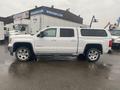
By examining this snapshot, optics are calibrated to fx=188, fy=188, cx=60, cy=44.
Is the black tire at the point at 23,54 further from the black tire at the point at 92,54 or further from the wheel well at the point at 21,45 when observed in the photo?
the black tire at the point at 92,54

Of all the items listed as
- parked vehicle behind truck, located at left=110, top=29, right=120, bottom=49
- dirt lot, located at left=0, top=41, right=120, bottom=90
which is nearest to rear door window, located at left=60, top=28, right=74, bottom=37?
dirt lot, located at left=0, top=41, right=120, bottom=90

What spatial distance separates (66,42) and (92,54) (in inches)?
64.8

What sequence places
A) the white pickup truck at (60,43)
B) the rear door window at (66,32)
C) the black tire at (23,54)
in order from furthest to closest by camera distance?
1. the rear door window at (66,32)
2. the black tire at (23,54)
3. the white pickup truck at (60,43)

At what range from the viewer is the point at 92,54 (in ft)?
33.9

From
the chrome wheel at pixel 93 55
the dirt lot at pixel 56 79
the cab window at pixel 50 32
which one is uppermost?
the cab window at pixel 50 32

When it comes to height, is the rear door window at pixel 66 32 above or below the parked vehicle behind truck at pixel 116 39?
above

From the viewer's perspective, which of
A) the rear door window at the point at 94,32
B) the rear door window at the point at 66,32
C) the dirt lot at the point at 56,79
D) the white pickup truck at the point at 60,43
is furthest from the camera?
the rear door window at the point at 94,32

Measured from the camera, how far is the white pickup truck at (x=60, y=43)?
9.74m

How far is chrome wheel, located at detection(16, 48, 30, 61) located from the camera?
9852mm

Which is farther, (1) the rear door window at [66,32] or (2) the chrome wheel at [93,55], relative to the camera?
(2) the chrome wheel at [93,55]

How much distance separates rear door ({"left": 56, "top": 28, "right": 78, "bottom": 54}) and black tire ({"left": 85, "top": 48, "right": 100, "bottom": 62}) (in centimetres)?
78

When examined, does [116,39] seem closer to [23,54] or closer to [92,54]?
[92,54]

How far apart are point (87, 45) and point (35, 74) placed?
3912mm

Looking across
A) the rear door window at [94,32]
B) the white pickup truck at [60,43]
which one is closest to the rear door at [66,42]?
the white pickup truck at [60,43]
